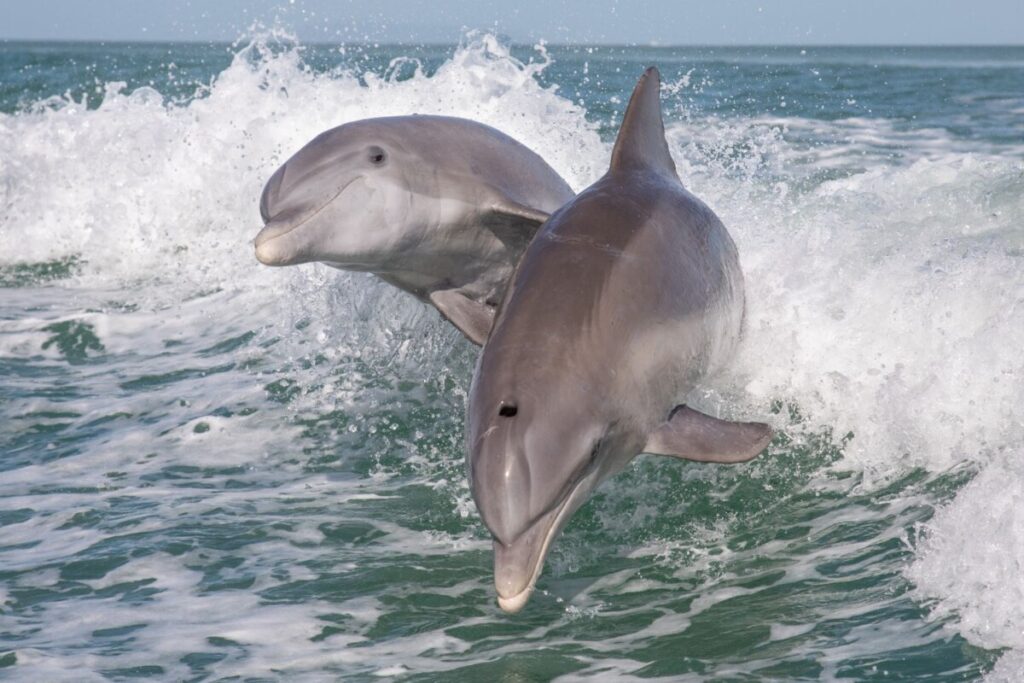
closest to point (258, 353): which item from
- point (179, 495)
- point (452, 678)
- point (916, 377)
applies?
point (179, 495)

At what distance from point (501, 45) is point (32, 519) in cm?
1185

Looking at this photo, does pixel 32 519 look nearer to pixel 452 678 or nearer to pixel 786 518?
pixel 452 678

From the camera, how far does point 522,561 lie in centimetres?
512

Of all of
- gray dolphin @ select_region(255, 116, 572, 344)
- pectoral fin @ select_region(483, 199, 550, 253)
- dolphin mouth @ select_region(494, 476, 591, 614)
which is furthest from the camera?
pectoral fin @ select_region(483, 199, 550, 253)

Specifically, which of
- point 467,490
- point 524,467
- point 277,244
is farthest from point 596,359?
point 467,490

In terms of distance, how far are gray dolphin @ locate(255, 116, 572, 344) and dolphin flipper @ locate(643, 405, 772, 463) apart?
6.79 ft

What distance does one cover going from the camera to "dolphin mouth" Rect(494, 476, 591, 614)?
5098 mm

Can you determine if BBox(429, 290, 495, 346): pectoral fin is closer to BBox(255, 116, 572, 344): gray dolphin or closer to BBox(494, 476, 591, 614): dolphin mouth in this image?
BBox(255, 116, 572, 344): gray dolphin

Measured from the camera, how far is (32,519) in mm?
7980

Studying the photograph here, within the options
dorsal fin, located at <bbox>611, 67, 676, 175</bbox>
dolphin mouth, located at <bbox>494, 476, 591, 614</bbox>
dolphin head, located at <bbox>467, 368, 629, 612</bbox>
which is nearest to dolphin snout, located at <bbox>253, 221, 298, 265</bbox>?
dorsal fin, located at <bbox>611, 67, 676, 175</bbox>

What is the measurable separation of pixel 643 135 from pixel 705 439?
223 centimetres

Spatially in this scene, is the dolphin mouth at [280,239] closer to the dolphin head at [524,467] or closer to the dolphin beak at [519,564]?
the dolphin head at [524,467]

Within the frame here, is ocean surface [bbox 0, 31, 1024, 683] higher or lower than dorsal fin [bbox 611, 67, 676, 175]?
lower

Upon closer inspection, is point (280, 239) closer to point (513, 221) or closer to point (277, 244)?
point (277, 244)
